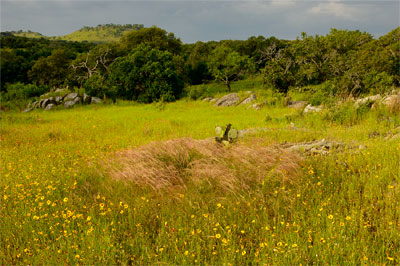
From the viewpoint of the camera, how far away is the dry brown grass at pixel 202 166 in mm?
5234

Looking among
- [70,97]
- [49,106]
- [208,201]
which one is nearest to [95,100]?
[70,97]

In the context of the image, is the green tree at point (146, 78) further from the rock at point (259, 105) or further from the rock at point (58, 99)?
the rock at point (259, 105)

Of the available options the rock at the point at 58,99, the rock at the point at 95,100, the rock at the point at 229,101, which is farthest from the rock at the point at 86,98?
the rock at the point at 229,101

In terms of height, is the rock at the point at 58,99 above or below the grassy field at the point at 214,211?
above

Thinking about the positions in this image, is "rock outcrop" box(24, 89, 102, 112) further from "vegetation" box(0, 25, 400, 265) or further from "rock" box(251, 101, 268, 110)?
Answer: "vegetation" box(0, 25, 400, 265)

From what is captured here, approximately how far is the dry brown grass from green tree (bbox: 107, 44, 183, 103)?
22.0m

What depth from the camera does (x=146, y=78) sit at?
29578mm

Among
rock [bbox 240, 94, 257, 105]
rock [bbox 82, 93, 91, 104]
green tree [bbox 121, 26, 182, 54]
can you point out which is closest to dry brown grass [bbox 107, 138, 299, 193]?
rock [bbox 240, 94, 257, 105]

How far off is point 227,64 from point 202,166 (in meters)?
29.3

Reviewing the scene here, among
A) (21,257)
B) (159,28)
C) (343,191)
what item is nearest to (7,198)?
(21,257)

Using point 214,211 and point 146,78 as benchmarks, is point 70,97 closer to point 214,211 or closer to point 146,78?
point 146,78

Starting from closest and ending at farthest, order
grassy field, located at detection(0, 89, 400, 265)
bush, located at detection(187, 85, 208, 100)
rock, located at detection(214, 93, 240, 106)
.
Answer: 1. grassy field, located at detection(0, 89, 400, 265)
2. rock, located at detection(214, 93, 240, 106)
3. bush, located at detection(187, 85, 208, 100)

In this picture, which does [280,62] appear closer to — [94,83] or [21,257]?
[94,83]

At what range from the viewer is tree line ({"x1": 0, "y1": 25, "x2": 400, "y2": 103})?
24.4 m
